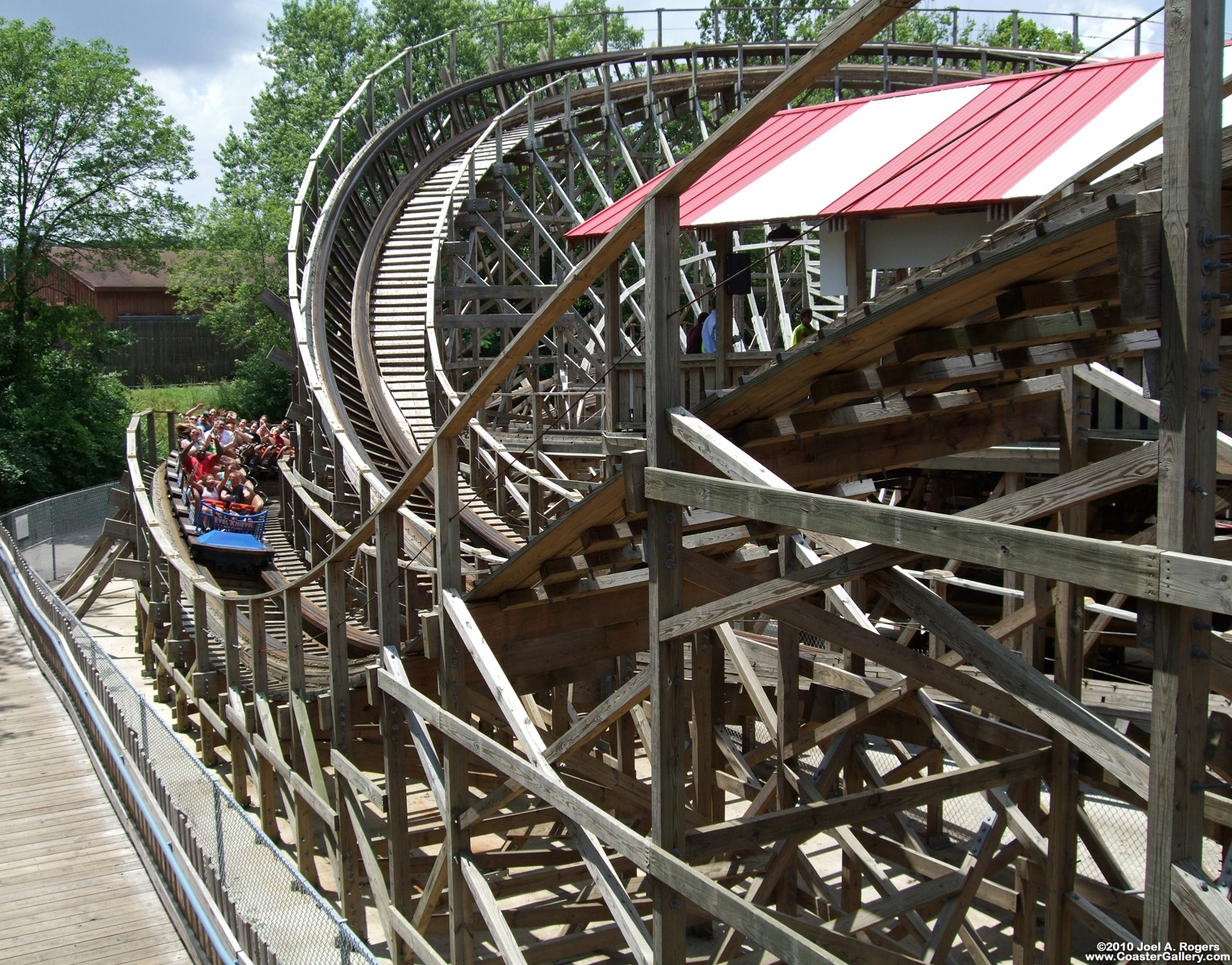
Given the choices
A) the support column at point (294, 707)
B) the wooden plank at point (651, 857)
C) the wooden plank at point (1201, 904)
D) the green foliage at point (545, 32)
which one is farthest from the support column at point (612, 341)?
the green foliage at point (545, 32)

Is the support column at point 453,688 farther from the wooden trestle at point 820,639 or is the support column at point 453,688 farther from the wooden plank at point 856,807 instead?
the wooden plank at point 856,807

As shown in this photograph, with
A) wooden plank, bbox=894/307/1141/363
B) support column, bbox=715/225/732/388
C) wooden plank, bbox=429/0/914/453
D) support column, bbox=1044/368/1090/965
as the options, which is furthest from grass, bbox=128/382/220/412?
wooden plank, bbox=894/307/1141/363

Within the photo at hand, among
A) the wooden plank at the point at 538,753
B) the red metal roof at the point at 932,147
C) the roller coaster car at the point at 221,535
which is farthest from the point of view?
the roller coaster car at the point at 221,535

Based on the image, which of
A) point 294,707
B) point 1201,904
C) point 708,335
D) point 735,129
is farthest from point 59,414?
point 1201,904

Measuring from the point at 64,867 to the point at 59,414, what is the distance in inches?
754

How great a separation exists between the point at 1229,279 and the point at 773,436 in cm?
177

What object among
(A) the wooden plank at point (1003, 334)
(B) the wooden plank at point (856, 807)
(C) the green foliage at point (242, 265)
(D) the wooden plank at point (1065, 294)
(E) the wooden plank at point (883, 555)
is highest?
(C) the green foliage at point (242, 265)

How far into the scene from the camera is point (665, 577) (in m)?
4.32

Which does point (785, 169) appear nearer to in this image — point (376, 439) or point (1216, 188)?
point (1216, 188)

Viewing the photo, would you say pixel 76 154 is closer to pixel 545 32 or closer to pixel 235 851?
pixel 545 32

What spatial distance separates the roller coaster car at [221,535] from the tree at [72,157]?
13.2 m

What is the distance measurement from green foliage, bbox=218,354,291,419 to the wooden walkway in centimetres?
2132

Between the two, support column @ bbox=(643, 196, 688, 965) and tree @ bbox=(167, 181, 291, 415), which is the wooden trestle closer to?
support column @ bbox=(643, 196, 688, 965)

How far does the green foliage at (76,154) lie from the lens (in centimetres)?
2461
